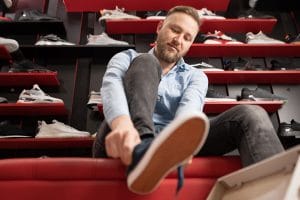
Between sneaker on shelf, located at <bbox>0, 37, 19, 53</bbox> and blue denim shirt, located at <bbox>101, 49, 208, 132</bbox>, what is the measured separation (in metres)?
1.58

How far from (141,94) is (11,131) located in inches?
63.1

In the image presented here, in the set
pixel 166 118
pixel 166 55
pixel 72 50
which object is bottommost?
pixel 72 50

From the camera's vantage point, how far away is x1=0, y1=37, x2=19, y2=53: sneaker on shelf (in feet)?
9.55

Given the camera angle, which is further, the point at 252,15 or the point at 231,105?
the point at 252,15

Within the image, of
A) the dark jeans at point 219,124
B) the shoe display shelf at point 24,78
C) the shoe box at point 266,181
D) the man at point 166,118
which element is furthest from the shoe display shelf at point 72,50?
the shoe box at point 266,181

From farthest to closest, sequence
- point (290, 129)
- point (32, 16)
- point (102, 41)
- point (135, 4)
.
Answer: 1. point (135, 4)
2. point (32, 16)
3. point (102, 41)
4. point (290, 129)

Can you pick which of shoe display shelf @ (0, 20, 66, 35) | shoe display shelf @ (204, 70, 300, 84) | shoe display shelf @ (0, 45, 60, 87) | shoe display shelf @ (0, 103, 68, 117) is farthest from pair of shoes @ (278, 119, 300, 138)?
shoe display shelf @ (0, 20, 66, 35)

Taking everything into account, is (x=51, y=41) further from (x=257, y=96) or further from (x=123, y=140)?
(x=123, y=140)

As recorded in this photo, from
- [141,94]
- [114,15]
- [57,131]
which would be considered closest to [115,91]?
[141,94]

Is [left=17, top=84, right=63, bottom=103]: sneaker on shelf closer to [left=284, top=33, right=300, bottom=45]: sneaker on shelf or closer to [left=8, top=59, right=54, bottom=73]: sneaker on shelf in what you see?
[left=8, top=59, right=54, bottom=73]: sneaker on shelf

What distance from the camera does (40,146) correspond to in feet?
8.86

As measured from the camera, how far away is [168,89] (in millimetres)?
1618

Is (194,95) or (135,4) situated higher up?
(135,4)

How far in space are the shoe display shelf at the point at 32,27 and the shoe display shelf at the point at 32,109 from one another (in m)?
0.79
